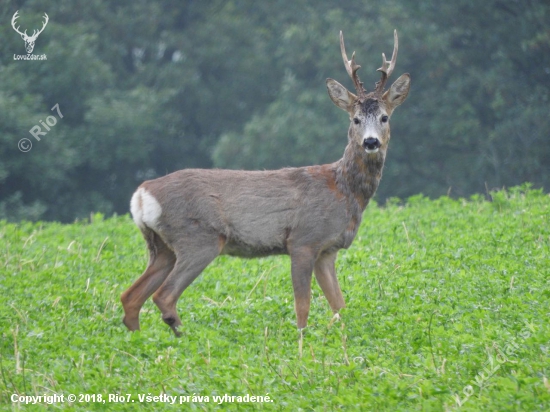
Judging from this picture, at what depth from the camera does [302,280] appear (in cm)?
757

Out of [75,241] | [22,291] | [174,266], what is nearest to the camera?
[174,266]

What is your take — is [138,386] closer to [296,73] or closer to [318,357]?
[318,357]

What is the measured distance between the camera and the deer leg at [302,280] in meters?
7.41

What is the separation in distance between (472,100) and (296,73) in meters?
5.62

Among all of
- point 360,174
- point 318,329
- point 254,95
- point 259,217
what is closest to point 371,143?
point 360,174

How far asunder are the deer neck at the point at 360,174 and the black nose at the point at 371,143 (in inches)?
8.8

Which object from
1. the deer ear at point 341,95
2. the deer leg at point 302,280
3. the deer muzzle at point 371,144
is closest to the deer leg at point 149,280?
the deer leg at point 302,280

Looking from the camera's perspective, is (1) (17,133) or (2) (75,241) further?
(1) (17,133)

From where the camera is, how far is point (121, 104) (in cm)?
2764

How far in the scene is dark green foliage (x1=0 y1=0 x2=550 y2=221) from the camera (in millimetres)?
25078

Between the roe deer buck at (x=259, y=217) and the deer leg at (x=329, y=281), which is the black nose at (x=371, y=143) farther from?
the deer leg at (x=329, y=281)

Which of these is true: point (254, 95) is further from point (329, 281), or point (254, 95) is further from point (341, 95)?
point (329, 281)

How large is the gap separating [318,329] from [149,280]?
4.69 ft

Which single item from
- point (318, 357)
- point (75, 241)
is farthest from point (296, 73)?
point (318, 357)
